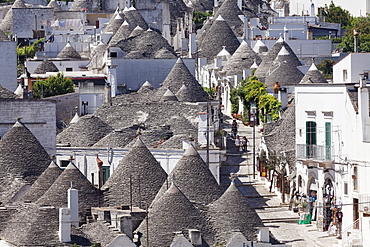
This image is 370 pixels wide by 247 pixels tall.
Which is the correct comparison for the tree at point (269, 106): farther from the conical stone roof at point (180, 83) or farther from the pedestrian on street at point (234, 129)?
the conical stone roof at point (180, 83)

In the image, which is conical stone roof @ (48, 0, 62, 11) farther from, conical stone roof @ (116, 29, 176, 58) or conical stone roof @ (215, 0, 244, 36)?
conical stone roof @ (116, 29, 176, 58)

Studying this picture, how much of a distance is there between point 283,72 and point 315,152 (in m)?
26.8

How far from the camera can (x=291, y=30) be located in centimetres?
10250

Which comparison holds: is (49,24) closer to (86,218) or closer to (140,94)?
(140,94)

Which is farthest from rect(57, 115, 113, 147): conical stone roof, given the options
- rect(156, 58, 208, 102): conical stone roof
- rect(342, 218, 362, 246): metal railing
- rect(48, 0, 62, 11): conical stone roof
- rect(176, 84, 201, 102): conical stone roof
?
rect(48, 0, 62, 11): conical stone roof

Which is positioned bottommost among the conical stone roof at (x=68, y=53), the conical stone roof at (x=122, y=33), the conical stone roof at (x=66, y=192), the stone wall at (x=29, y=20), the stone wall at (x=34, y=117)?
the conical stone roof at (x=66, y=192)

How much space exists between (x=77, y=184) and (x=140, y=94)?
94.1 ft

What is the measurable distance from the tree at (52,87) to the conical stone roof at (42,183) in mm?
30107

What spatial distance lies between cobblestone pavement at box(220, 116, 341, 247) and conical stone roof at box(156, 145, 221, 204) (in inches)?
104

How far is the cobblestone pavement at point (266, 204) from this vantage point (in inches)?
2046

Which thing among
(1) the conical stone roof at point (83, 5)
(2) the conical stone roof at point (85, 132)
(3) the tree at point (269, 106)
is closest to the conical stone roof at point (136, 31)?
(1) the conical stone roof at point (83, 5)

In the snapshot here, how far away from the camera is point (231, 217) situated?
48.6 metres

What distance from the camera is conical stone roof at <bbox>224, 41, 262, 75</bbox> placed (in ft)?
290

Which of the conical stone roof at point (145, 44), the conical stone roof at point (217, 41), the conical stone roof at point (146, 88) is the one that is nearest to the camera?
the conical stone roof at point (146, 88)
